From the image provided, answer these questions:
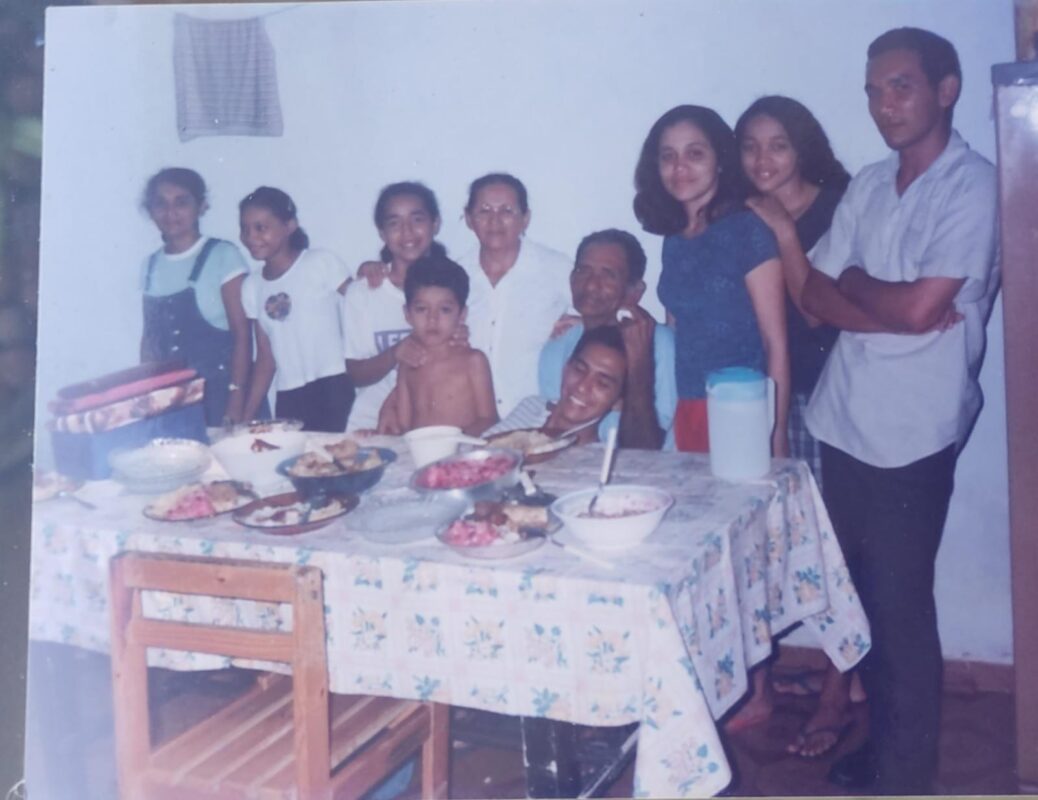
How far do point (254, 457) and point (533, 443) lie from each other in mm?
542

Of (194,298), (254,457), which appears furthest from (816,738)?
(194,298)

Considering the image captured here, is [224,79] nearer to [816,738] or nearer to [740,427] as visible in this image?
[740,427]

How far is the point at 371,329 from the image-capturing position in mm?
2609

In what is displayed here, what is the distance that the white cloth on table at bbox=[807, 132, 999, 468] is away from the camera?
6.46 feet

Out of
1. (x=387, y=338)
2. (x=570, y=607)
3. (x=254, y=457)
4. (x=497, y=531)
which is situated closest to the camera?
(x=570, y=607)

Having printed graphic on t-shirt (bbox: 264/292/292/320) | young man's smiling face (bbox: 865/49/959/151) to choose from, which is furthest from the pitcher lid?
printed graphic on t-shirt (bbox: 264/292/292/320)

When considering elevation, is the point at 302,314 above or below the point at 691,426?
above

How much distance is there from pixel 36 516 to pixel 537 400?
1168 millimetres

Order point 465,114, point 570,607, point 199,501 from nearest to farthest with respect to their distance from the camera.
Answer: point 570,607
point 199,501
point 465,114

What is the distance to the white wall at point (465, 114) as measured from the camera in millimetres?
2121

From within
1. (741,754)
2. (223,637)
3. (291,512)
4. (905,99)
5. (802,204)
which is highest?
(905,99)

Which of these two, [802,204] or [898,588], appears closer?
[898,588]

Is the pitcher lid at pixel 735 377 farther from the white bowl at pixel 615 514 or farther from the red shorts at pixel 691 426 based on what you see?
the red shorts at pixel 691 426

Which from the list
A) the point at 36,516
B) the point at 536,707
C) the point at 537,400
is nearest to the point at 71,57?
the point at 36,516
